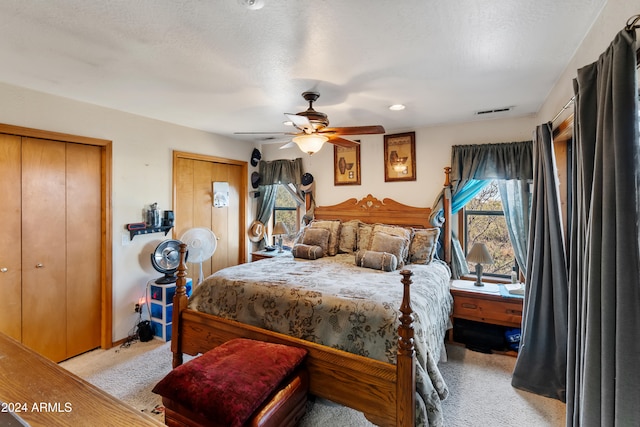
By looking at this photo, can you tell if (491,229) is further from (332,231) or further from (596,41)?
(596,41)

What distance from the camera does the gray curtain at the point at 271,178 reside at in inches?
184

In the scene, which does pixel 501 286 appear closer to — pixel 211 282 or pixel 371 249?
pixel 371 249

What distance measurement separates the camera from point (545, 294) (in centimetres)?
234

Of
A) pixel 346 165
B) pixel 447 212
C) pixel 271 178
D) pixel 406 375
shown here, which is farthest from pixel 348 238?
pixel 406 375

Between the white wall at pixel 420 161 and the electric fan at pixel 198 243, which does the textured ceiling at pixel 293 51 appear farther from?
the electric fan at pixel 198 243

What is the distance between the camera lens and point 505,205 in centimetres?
335

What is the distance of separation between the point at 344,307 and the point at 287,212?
326cm

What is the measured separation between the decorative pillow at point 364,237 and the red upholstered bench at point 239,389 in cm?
186

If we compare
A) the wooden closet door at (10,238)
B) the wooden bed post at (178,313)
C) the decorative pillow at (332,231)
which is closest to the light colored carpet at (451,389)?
the wooden bed post at (178,313)

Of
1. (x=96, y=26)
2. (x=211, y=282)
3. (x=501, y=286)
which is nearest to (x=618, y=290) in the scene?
(x=501, y=286)

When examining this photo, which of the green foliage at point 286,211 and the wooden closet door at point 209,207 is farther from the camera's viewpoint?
the green foliage at point 286,211

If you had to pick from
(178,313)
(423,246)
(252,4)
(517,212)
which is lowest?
(178,313)

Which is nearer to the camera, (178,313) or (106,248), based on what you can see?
(178,313)

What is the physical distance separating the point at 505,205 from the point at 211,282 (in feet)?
10.4
